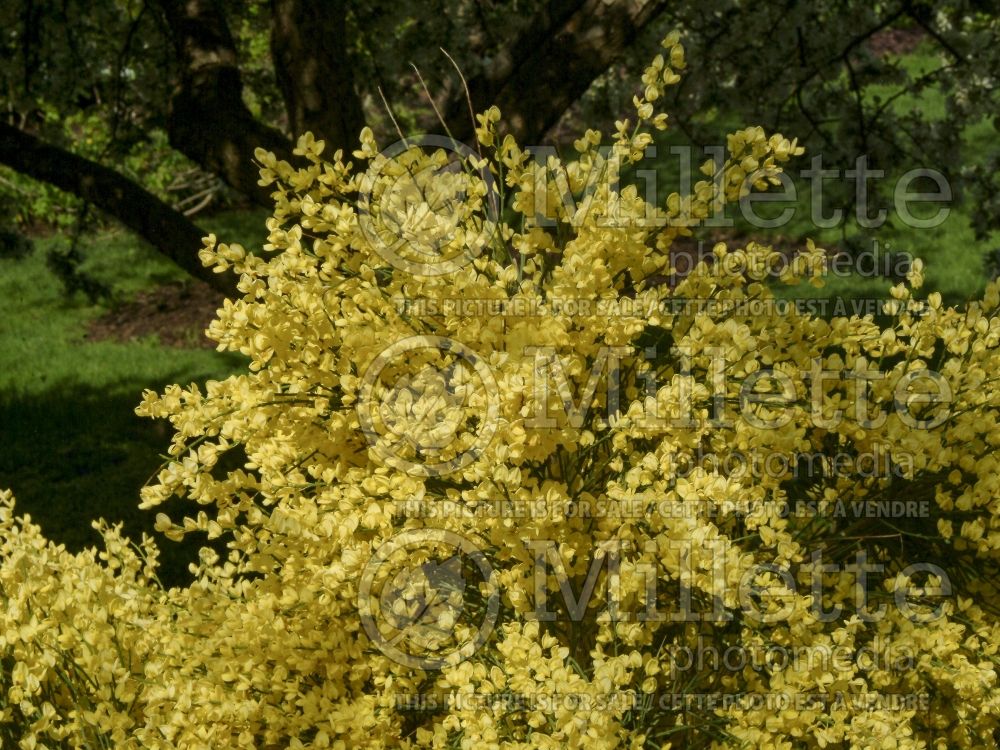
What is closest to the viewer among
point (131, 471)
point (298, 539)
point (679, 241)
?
point (298, 539)

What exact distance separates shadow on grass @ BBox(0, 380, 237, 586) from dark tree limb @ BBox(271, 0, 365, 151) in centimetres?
238

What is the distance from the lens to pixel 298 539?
2354mm

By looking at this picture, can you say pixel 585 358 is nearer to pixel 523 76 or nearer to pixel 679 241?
pixel 523 76

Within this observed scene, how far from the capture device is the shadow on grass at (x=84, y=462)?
5906mm

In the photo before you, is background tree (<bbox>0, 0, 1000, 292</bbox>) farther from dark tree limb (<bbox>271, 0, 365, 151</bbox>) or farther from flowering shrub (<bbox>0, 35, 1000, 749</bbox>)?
flowering shrub (<bbox>0, 35, 1000, 749</bbox>)

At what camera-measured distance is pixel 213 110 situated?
464 cm

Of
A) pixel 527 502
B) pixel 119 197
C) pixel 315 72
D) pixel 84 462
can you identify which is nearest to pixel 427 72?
A: pixel 315 72

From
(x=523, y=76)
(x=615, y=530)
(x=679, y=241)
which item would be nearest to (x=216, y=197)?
(x=679, y=241)

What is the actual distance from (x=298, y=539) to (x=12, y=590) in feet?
2.60

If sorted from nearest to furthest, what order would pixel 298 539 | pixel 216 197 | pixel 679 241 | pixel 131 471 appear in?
pixel 298 539 → pixel 131 471 → pixel 679 241 → pixel 216 197

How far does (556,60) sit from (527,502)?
264cm

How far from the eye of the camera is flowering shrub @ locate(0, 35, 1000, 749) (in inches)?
87.6

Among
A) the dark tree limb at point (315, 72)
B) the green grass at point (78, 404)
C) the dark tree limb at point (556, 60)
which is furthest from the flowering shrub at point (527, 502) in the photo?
the green grass at point (78, 404)

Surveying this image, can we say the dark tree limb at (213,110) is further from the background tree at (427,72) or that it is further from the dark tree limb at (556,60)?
the dark tree limb at (556,60)
